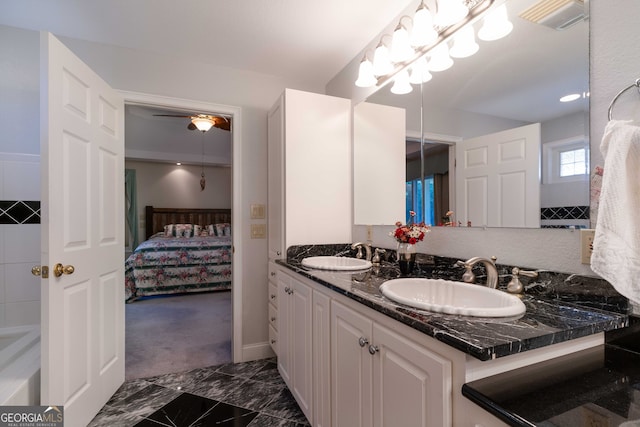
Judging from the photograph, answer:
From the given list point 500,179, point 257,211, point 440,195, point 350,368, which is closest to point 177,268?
point 257,211

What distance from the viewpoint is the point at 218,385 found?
205cm

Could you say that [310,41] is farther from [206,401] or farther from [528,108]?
[206,401]

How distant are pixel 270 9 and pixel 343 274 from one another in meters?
1.64

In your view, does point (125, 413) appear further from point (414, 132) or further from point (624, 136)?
point (624, 136)

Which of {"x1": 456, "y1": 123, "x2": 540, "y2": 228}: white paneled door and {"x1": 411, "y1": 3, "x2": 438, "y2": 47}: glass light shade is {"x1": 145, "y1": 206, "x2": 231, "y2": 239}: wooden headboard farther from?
{"x1": 456, "y1": 123, "x2": 540, "y2": 228}: white paneled door

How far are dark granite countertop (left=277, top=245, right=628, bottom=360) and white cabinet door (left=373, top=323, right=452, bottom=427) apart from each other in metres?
0.08

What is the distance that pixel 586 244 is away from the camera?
953mm

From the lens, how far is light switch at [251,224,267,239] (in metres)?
2.50

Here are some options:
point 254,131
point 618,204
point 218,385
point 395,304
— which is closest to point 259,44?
point 254,131

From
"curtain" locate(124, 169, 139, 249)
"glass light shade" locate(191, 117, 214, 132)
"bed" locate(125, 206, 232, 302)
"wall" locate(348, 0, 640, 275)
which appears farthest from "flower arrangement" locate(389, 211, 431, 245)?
"curtain" locate(124, 169, 139, 249)

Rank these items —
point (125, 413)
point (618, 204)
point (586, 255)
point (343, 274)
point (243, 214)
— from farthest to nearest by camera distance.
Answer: point (243, 214) < point (125, 413) < point (343, 274) < point (586, 255) < point (618, 204)

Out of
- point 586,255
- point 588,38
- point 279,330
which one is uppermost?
point 588,38

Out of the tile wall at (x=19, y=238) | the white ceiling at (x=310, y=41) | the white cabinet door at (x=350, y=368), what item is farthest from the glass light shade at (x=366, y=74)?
the tile wall at (x=19, y=238)

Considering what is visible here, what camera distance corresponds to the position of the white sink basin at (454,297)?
0.83m
